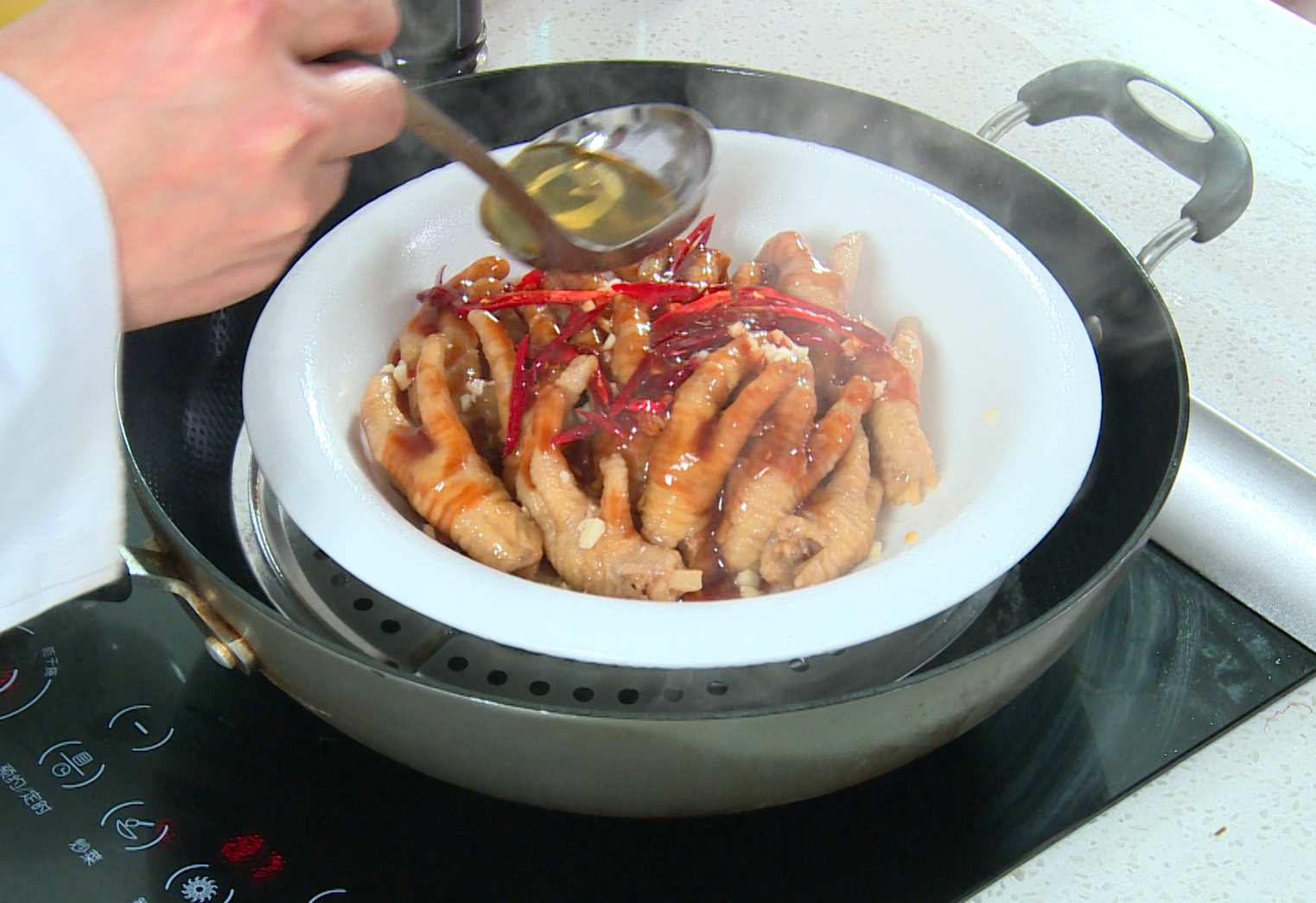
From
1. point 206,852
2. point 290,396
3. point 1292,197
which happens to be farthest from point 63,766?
point 1292,197

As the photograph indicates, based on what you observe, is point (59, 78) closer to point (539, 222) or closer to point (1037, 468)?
point (539, 222)

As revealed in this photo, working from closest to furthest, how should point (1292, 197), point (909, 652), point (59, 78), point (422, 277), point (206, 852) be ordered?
point (59, 78) → point (206, 852) → point (909, 652) → point (422, 277) → point (1292, 197)

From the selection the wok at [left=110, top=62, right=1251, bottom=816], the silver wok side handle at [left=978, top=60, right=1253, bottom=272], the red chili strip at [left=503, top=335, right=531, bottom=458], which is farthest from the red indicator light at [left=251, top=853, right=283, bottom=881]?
the silver wok side handle at [left=978, top=60, right=1253, bottom=272]

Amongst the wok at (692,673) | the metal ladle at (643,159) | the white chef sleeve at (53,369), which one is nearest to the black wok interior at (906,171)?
the wok at (692,673)

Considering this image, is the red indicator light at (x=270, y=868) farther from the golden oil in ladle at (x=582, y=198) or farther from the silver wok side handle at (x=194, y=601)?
the golden oil in ladle at (x=582, y=198)

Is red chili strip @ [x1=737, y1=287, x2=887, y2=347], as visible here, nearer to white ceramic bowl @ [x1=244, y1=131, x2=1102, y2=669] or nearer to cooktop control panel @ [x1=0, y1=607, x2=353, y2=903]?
white ceramic bowl @ [x1=244, y1=131, x2=1102, y2=669]

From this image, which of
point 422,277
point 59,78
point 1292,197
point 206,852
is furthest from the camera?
point 1292,197

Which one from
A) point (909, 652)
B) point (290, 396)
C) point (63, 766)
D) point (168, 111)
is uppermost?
point (168, 111)
